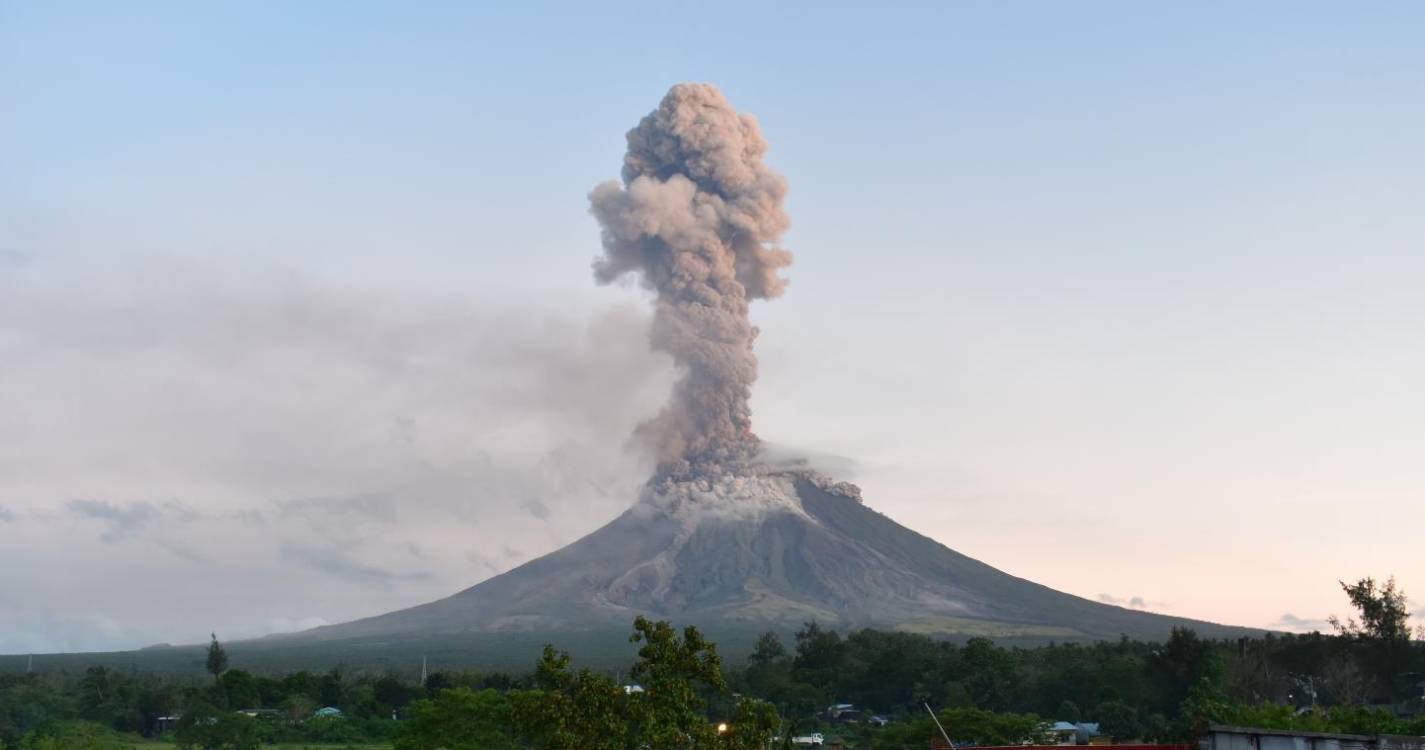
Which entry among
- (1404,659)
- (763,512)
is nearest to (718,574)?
(763,512)

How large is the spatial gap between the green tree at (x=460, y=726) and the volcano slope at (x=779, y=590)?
365 ft

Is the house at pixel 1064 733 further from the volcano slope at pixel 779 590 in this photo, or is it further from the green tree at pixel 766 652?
the volcano slope at pixel 779 590

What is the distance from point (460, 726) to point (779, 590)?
437 ft

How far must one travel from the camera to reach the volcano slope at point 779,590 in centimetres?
17212

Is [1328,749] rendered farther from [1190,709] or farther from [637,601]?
[637,601]

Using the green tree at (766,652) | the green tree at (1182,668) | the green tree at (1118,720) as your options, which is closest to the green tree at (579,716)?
the green tree at (1118,720)

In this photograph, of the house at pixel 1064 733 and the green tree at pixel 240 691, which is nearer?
the house at pixel 1064 733

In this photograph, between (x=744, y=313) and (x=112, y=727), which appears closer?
(x=112, y=727)

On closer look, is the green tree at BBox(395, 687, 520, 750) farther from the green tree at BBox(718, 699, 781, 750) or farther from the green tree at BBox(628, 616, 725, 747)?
the green tree at BBox(718, 699, 781, 750)

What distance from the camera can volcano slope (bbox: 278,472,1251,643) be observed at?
172 meters

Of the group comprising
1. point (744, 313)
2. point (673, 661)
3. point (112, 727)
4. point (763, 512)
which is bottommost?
point (112, 727)

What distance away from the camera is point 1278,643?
84.4 meters

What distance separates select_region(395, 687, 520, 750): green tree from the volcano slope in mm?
111376

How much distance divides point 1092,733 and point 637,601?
122031 mm
